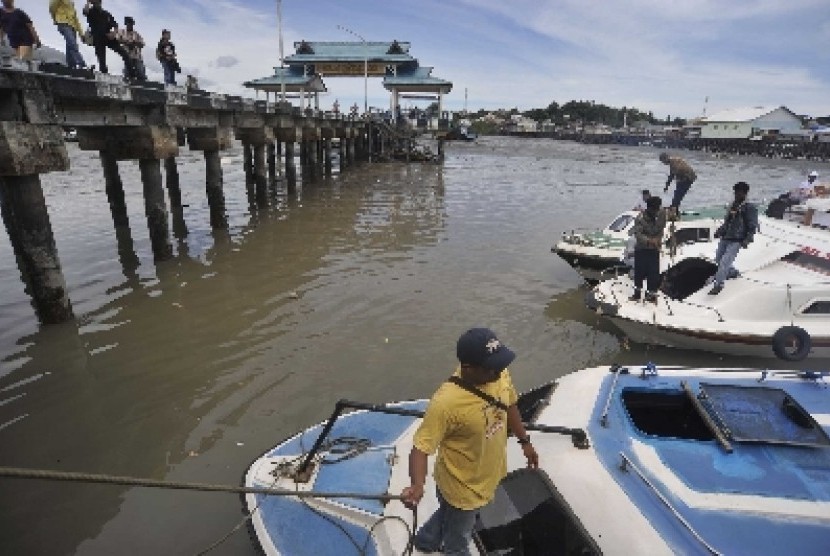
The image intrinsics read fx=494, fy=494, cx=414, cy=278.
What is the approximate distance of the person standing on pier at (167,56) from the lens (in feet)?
45.7

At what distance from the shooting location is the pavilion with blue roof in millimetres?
42312

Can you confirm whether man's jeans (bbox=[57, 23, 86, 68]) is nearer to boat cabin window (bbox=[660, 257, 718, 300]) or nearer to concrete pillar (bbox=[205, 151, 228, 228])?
concrete pillar (bbox=[205, 151, 228, 228])

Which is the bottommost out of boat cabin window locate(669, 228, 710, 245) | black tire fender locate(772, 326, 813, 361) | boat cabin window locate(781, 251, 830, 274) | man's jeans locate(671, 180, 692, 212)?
black tire fender locate(772, 326, 813, 361)

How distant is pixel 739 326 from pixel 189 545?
7802mm

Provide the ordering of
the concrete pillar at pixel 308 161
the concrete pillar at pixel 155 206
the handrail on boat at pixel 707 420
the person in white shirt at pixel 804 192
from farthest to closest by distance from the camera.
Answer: the concrete pillar at pixel 308 161
the person in white shirt at pixel 804 192
the concrete pillar at pixel 155 206
the handrail on boat at pixel 707 420

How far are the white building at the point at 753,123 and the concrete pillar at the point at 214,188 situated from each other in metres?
79.8

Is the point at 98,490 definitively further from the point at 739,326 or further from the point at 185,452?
the point at 739,326

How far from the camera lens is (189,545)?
4.54 metres

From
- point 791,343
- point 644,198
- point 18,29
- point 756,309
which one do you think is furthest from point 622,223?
point 18,29

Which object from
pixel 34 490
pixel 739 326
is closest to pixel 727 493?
pixel 739 326

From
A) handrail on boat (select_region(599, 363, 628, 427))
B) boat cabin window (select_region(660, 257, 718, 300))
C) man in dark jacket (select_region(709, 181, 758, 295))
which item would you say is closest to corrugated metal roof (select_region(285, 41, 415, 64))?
boat cabin window (select_region(660, 257, 718, 300))

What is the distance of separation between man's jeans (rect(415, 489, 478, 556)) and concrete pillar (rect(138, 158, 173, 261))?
11.9 meters

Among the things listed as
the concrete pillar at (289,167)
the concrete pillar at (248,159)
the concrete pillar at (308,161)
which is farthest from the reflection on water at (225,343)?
the concrete pillar at (308,161)

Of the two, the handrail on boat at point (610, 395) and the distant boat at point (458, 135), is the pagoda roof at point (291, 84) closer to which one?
the distant boat at point (458, 135)
